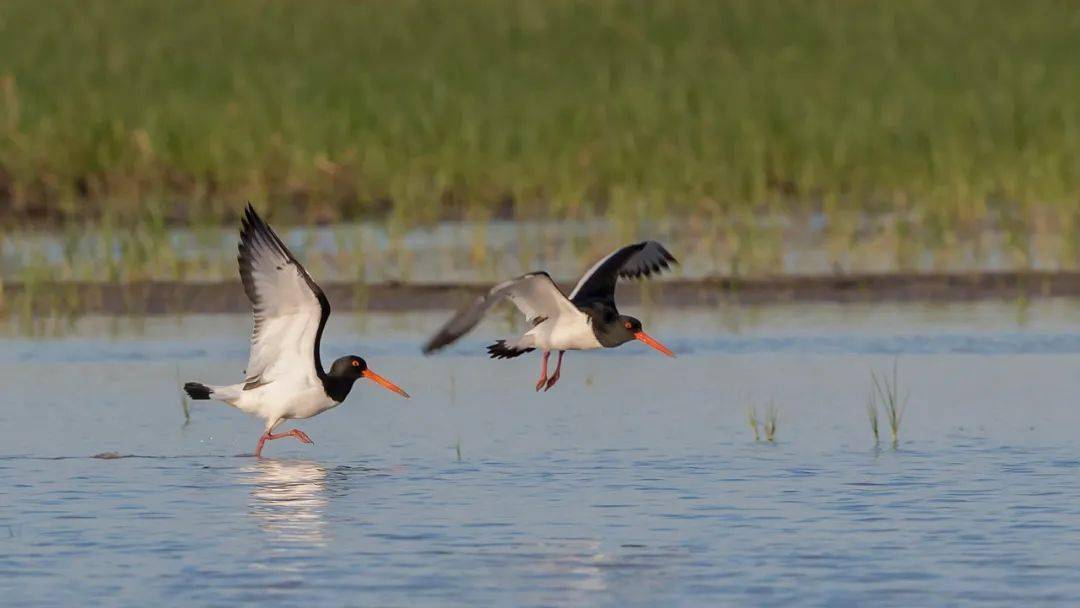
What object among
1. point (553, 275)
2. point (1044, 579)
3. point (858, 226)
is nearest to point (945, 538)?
point (1044, 579)

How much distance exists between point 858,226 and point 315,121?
6888 millimetres

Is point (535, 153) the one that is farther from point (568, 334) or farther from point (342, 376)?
point (342, 376)

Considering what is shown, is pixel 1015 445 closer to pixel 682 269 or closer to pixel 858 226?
pixel 682 269

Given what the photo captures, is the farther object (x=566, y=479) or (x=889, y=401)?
(x=889, y=401)

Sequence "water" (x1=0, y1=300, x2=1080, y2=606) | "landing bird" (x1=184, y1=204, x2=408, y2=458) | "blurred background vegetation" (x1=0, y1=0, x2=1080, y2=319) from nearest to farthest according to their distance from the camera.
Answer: "water" (x1=0, y1=300, x2=1080, y2=606), "landing bird" (x1=184, y1=204, x2=408, y2=458), "blurred background vegetation" (x1=0, y1=0, x2=1080, y2=319)

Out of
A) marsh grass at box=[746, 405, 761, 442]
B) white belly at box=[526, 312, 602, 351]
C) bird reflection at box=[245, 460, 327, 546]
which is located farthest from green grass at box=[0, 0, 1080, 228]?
bird reflection at box=[245, 460, 327, 546]

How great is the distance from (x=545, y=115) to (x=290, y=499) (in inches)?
683

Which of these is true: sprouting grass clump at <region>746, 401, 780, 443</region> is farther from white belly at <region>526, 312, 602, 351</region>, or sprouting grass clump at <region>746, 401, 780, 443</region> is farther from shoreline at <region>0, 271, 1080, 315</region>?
shoreline at <region>0, 271, 1080, 315</region>

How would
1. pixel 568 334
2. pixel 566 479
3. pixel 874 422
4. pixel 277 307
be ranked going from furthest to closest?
1. pixel 568 334
2. pixel 277 307
3. pixel 874 422
4. pixel 566 479

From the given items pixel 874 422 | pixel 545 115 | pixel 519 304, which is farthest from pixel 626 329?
pixel 545 115

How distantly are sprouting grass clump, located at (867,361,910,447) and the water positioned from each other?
90 mm

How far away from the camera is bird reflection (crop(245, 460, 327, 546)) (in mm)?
10078

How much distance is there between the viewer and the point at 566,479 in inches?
444

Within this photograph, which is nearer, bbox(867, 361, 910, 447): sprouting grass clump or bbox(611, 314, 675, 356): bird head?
bbox(867, 361, 910, 447): sprouting grass clump
